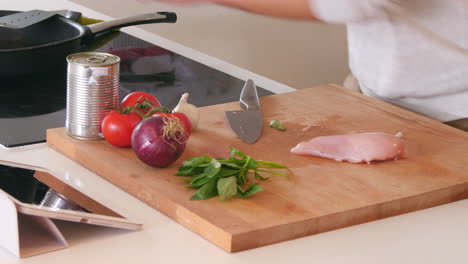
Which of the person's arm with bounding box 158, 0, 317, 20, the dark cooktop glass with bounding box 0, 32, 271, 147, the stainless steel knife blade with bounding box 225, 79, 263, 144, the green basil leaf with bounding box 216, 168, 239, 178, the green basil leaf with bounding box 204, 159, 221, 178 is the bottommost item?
the dark cooktop glass with bounding box 0, 32, 271, 147

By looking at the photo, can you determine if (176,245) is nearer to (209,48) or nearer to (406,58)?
(406,58)

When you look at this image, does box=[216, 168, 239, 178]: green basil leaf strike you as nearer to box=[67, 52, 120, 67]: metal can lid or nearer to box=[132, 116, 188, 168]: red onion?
box=[132, 116, 188, 168]: red onion

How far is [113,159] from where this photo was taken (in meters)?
1.33

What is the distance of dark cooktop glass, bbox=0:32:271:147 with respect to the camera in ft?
5.07

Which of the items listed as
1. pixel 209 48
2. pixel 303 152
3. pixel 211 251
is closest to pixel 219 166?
pixel 211 251

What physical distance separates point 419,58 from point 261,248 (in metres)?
0.80

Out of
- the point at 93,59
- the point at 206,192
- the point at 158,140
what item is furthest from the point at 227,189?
the point at 93,59

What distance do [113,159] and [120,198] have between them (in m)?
0.10

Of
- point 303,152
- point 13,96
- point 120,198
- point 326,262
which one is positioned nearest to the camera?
point 326,262

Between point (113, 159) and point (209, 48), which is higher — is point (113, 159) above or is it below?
above

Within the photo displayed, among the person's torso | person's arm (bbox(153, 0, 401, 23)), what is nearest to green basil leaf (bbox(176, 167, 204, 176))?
person's arm (bbox(153, 0, 401, 23))

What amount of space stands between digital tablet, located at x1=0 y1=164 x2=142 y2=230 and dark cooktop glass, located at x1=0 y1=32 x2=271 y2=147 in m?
0.27

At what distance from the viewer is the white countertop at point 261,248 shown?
1066 millimetres

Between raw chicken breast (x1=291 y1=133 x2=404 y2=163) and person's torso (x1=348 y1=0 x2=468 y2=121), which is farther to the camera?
person's torso (x1=348 y1=0 x2=468 y2=121)
